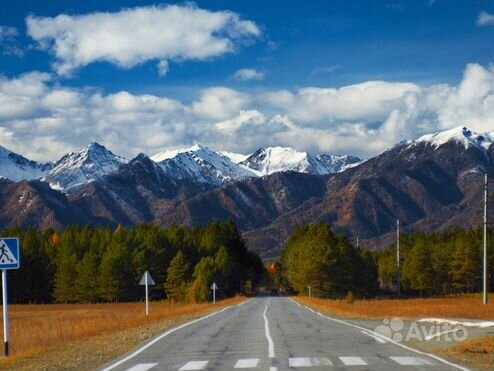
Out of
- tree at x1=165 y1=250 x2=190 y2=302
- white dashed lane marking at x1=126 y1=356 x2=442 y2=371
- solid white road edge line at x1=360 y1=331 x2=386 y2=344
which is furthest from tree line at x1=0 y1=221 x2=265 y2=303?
white dashed lane marking at x1=126 y1=356 x2=442 y2=371

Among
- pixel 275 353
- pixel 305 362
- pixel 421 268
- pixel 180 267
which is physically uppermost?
pixel 305 362

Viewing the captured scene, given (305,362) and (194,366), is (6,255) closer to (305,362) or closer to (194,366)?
(194,366)

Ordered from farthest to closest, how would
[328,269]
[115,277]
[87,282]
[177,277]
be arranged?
[87,282], [115,277], [177,277], [328,269]

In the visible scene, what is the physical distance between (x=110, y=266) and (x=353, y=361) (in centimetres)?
9387

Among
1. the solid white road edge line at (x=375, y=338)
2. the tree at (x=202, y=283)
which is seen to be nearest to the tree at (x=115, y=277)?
the tree at (x=202, y=283)

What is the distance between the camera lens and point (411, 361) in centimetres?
1919

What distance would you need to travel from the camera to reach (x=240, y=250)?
148 meters

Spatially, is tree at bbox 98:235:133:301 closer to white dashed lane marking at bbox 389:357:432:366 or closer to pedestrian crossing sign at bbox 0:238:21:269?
pedestrian crossing sign at bbox 0:238:21:269

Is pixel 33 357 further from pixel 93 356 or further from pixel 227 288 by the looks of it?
pixel 227 288

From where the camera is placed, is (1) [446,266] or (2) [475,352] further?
(1) [446,266]

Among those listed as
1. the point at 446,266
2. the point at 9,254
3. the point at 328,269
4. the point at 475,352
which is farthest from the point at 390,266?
the point at 9,254

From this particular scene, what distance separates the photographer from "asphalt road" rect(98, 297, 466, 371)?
61.4ft

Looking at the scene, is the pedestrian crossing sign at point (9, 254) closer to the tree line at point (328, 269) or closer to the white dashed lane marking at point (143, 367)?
the white dashed lane marking at point (143, 367)

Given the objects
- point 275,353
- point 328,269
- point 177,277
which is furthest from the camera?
point 177,277
